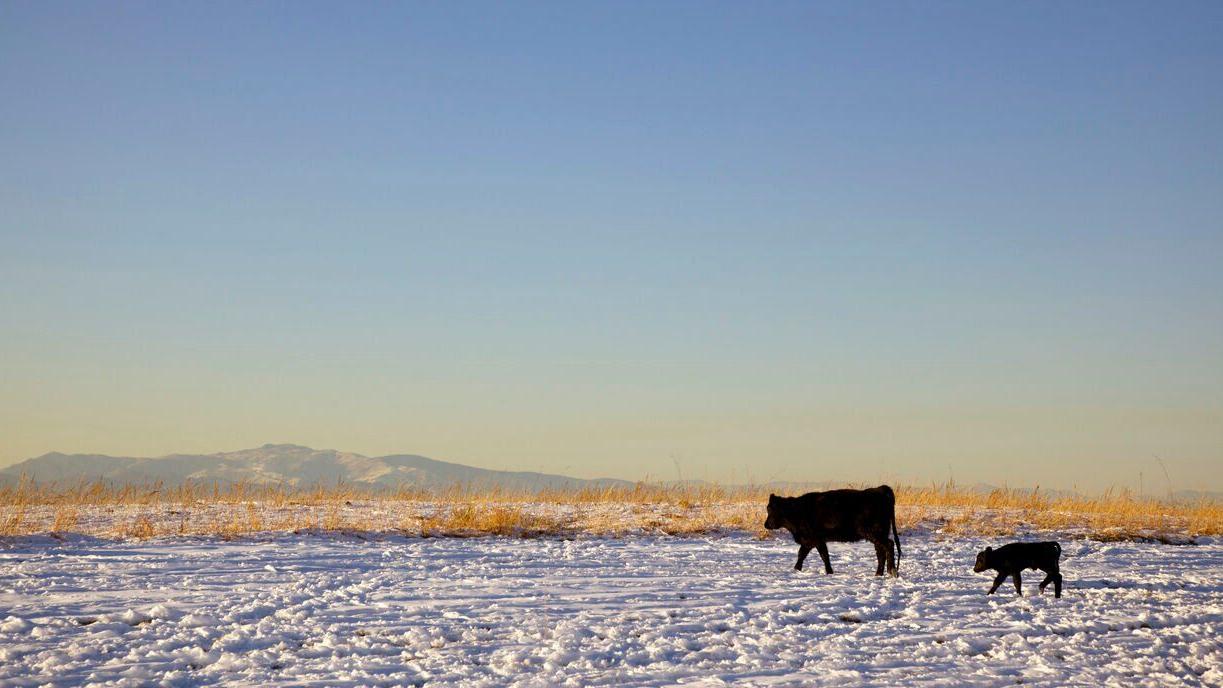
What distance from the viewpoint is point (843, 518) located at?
13203 mm

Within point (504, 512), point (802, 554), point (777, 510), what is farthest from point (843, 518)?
point (504, 512)

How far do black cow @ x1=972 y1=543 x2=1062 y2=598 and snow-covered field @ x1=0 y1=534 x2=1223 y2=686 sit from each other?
0.29 m

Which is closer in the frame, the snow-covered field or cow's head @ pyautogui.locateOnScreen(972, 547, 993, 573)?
the snow-covered field

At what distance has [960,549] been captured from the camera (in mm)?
Result: 17297

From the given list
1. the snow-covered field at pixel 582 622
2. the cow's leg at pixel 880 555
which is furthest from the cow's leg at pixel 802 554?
the cow's leg at pixel 880 555

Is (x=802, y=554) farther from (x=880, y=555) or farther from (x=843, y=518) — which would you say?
(x=880, y=555)

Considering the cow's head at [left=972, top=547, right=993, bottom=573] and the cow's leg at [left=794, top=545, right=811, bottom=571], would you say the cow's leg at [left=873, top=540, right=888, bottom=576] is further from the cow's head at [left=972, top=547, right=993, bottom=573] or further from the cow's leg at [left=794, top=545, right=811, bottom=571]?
the cow's head at [left=972, top=547, right=993, bottom=573]

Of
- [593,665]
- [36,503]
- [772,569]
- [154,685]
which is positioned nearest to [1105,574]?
[772,569]

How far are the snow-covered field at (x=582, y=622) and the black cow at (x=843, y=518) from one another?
488mm

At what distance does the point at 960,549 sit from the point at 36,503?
2108 centimetres

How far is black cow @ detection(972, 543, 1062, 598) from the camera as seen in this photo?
1157 cm

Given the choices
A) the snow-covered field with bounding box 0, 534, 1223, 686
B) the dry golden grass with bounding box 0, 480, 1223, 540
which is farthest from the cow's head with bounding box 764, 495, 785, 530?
the dry golden grass with bounding box 0, 480, 1223, 540

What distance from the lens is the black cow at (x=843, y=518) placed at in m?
13.0

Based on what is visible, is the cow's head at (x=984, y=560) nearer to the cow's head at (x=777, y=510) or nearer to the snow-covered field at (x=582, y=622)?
the snow-covered field at (x=582, y=622)
